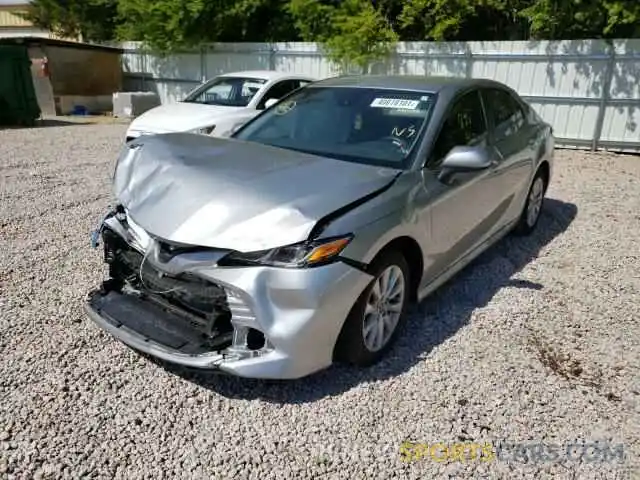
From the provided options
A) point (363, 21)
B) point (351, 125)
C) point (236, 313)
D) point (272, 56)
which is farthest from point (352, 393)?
point (272, 56)

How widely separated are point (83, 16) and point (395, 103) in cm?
1907

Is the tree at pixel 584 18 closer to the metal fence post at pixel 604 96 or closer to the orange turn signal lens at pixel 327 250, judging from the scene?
the metal fence post at pixel 604 96

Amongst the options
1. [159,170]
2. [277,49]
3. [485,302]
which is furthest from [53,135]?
[485,302]

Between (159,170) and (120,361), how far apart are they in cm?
108

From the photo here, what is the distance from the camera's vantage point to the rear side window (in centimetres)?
412

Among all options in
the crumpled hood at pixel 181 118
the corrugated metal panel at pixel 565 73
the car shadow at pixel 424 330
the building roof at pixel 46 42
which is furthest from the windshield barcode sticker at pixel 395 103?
the building roof at pixel 46 42

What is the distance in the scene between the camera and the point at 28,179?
21.7ft

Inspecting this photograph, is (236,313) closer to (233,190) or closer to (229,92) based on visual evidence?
(233,190)

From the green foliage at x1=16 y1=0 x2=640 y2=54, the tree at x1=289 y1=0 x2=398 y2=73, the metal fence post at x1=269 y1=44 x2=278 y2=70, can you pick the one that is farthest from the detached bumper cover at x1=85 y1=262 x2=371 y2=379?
the metal fence post at x1=269 y1=44 x2=278 y2=70

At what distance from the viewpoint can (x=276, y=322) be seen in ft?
7.72

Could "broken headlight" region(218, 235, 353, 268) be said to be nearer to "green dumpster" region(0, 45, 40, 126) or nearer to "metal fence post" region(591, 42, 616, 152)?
"metal fence post" region(591, 42, 616, 152)

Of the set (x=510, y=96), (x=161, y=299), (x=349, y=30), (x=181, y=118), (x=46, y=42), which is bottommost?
(x=161, y=299)

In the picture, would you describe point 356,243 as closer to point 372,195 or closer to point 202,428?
point 372,195

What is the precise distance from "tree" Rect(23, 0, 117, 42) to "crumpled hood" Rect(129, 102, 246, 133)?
12565mm
